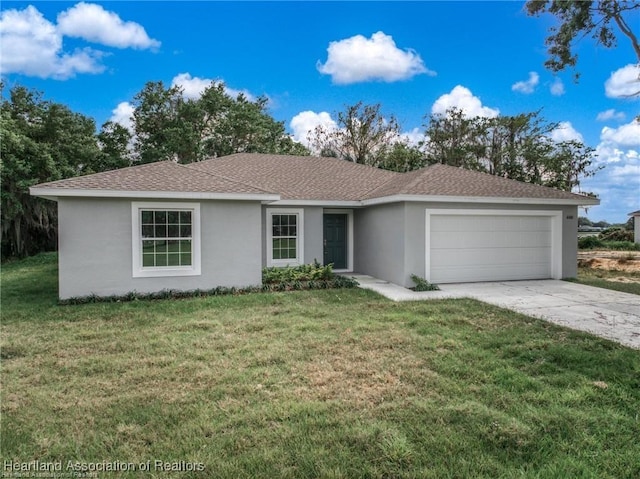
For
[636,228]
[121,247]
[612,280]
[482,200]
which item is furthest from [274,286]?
[636,228]

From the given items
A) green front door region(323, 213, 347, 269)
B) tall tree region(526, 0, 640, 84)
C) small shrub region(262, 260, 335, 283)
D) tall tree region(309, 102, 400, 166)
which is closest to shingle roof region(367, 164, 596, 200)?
green front door region(323, 213, 347, 269)

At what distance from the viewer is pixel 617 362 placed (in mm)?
4922

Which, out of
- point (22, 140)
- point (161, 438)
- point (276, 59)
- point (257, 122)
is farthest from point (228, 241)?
point (257, 122)

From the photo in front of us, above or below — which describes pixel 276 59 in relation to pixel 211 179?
above

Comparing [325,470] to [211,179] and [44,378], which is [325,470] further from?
[211,179]

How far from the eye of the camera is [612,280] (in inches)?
491

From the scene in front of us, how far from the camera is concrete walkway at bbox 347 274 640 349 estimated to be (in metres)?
6.66

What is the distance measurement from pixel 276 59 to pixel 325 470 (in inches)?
766

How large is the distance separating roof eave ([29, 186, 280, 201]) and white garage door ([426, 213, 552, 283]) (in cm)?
495

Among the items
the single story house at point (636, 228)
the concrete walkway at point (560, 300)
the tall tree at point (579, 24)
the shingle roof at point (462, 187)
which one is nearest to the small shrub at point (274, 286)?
the concrete walkway at point (560, 300)

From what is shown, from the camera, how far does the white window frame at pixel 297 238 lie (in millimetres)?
12391

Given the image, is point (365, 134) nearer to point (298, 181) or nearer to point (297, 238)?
point (298, 181)

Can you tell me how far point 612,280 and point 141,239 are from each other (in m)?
14.2

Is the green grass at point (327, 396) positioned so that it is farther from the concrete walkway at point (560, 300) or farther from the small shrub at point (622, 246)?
the small shrub at point (622, 246)
